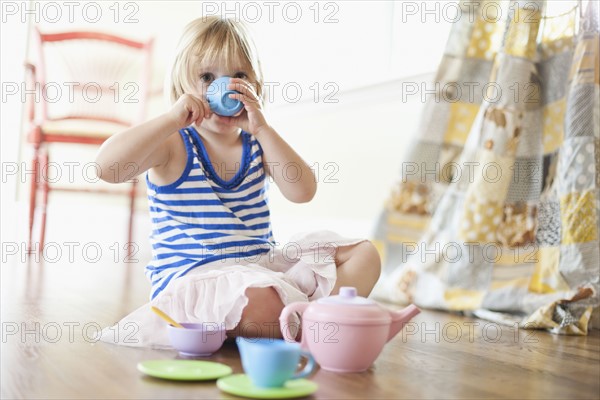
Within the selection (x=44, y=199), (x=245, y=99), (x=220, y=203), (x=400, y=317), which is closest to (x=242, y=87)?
(x=245, y=99)

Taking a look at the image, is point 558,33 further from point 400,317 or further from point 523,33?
point 400,317

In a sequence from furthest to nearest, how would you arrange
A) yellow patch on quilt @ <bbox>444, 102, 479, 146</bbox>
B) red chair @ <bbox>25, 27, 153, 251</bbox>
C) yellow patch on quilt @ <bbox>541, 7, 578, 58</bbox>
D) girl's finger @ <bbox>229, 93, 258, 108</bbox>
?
1. red chair @ <bbox>25, 27, 153, 251</bbox>
2. yellow patch on quilt @ <bbox>444, 102, 479, 146</bbox>
3. yellow patch on quilt @ <bbox>541, 7, 578, 58</bbox>
4. girl's finger @ <bbox>229, 93, 258, 108</bbox>

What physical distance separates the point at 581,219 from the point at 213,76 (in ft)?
2.61

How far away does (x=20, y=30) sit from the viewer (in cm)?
366

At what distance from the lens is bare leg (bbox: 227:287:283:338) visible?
3.45ft

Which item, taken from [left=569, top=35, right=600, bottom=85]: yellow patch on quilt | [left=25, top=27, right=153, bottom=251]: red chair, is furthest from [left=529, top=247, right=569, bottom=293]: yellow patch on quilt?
[left=25, top=27, right=153, bottom=251]: red chair

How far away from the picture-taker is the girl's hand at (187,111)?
1.13m

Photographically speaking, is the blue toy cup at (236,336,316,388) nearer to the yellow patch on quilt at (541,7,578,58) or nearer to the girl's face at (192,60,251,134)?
the girl's face at (192,60,251,134)

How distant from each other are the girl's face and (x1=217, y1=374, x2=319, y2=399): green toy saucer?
54cm

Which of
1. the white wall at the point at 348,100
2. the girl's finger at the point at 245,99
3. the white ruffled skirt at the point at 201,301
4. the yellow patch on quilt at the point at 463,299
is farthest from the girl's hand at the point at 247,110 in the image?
the white wall at the point at 348,100

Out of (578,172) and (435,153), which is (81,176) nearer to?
(435,153)

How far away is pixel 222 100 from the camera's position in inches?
46.5

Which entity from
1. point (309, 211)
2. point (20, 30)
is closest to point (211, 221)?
point (309, 211)

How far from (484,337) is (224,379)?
64 centimetres
